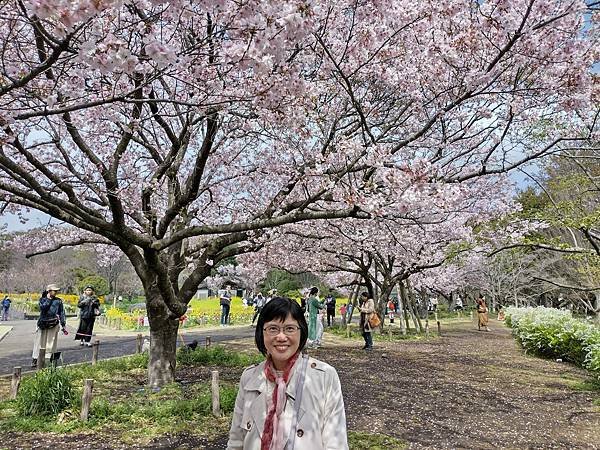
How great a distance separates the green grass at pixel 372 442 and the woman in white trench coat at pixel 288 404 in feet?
11.2

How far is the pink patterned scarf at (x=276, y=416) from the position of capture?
6.79 ft

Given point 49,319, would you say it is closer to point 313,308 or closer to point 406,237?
point 313,308

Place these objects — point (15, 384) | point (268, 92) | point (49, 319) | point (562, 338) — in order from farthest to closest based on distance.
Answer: point (562, 338) → point (49, 319) → point (15, 384) → point (268, 92)

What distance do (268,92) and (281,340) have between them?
309cm

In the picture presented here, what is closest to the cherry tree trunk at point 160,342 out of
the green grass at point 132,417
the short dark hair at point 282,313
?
the green grass at point 132,417

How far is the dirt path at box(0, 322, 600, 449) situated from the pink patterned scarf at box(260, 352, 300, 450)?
3483 mm

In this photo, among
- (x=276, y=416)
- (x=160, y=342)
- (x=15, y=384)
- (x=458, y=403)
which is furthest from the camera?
(x=160, y=342)

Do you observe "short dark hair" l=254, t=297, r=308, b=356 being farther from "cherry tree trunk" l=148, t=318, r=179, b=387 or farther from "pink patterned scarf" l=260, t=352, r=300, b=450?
"cherry tree trunk" l=148, t=318, r=179, b=387

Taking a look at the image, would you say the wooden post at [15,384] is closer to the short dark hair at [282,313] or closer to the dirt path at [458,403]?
the dirt path at [458,403]

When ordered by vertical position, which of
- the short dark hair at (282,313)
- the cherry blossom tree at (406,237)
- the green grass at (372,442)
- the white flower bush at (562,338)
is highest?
the cherry blossom tree at (406,237)

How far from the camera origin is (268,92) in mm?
4750

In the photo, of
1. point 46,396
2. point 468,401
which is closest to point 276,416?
point 46,396

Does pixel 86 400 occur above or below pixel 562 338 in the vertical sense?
below

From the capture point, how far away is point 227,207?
1103 cm
